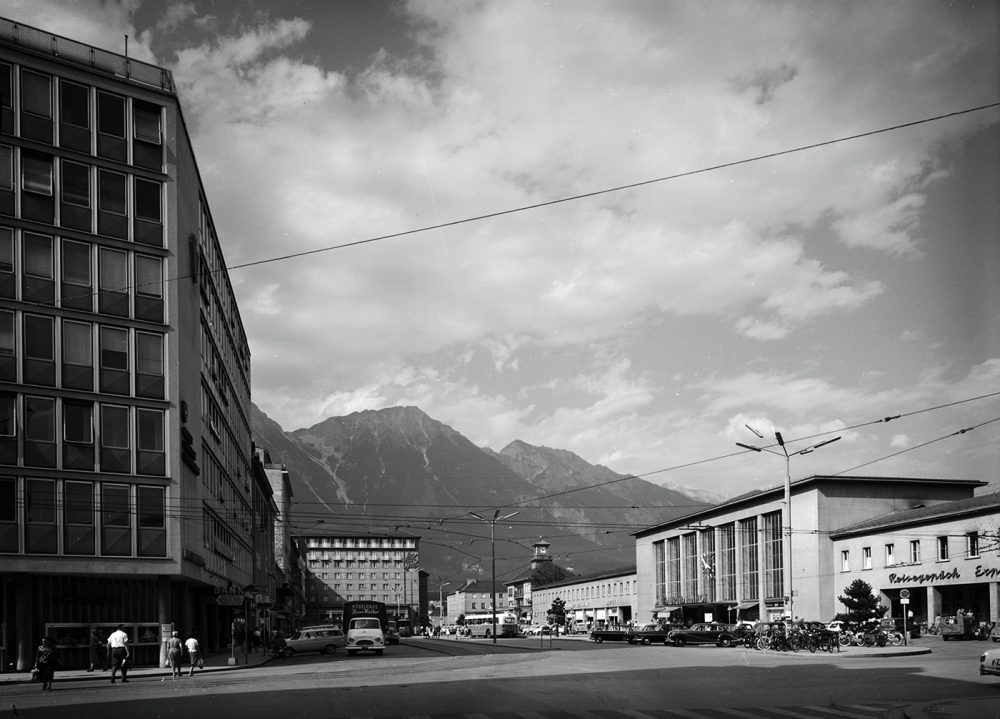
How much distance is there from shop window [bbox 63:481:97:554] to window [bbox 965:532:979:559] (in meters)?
52.0

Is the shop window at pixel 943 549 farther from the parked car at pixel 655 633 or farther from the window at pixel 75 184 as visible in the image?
the window at pixel 75 184

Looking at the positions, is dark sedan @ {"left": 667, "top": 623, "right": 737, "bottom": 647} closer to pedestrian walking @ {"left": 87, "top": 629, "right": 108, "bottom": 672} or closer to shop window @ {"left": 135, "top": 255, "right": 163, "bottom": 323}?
pedestrian walking @ {"left": 87, "top": 629, "right": 108, "bottom": 672}

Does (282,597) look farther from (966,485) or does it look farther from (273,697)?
(273,697)

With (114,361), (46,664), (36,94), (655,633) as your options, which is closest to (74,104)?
(36,94)

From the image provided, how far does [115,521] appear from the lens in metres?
44.0

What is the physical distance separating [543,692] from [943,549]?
53.9m

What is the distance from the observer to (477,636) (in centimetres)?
10794

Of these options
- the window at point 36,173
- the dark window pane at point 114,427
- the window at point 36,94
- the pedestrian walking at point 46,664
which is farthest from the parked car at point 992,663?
the window at point 36,94

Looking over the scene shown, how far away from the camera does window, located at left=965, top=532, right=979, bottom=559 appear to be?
214ft

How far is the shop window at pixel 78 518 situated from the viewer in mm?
42625

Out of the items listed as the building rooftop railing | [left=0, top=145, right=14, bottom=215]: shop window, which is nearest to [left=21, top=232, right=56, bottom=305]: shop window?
[left=0, top=145, right=14, bottom=215]: shop window

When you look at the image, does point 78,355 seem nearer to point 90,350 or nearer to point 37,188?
point 90,350

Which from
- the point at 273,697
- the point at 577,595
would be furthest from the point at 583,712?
the point at 577,595

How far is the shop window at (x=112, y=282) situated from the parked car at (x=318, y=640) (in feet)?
74.3
